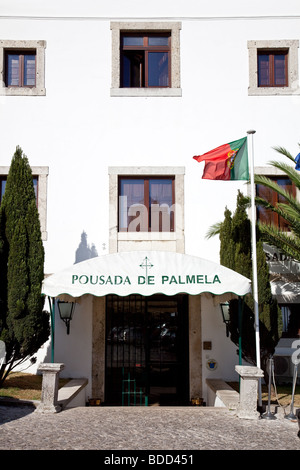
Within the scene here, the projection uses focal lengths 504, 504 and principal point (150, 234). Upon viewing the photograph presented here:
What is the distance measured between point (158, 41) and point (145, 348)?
751 centimetres

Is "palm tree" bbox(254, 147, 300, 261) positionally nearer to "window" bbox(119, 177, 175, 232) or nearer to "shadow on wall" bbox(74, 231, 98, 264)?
"window" bbox(119, 177, 175, 232)

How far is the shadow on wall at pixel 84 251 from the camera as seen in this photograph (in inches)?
457

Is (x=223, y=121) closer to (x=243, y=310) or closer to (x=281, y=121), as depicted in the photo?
(x=281, y=121)

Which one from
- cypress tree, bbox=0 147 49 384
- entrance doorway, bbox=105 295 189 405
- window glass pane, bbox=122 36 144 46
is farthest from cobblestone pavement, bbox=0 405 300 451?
window glass pane, bbox=122 36 144 46

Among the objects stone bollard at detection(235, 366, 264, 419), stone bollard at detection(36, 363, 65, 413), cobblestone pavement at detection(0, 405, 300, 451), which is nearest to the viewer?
cobblestone pavement at detection(0, 405, 300, 451)

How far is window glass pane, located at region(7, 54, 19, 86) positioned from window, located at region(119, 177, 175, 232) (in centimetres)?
365

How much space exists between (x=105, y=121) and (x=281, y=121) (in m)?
4.24

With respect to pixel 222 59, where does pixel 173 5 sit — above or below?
above

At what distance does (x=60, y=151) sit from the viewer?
1199 centimetres

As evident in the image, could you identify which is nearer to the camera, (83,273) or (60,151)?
(83,273)

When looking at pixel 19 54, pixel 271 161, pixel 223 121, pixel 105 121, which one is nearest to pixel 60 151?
pixel 105 121

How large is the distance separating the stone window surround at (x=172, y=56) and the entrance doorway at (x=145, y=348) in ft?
16.1

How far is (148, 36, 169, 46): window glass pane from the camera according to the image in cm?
1254

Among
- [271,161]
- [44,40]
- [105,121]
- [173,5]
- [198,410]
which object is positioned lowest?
[198,410]
